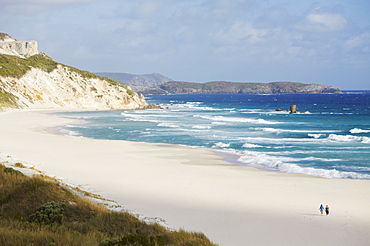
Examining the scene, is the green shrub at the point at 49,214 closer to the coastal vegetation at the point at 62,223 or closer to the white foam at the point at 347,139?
the coastal vegetation at the point at 62,223

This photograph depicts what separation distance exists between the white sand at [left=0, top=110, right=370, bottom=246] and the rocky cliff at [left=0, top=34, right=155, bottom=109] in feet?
179

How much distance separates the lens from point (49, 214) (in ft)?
31.5

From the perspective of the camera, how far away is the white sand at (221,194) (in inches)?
466

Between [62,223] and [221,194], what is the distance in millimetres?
8370

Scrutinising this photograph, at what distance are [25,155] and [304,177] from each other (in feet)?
57.7

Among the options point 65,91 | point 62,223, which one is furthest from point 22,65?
point 62,223

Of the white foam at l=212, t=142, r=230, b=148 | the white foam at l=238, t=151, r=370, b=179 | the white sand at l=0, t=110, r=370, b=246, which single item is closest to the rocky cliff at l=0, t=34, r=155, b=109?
the white foam at l=212, t=142, r=230, b=148

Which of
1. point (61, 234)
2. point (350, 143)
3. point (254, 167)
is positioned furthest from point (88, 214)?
point (350, 143)

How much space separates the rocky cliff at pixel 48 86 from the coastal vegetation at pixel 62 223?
6502 centimetres

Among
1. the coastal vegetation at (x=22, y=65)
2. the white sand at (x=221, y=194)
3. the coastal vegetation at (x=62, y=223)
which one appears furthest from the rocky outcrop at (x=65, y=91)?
the coastal vegetation at (x=62, y=223)

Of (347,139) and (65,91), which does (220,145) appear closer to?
(347,139)

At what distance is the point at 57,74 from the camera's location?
91.2 metres

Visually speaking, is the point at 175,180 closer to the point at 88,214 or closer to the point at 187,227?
the point at 187,227

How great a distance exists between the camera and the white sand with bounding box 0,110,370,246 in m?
11.8
